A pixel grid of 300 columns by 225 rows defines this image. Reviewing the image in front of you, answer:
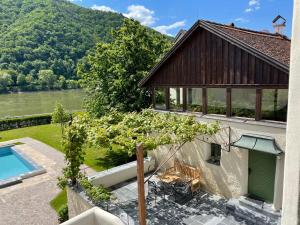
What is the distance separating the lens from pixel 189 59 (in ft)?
41.5

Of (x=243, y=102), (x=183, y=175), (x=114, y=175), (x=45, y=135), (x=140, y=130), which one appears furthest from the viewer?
(x=45, y=135)

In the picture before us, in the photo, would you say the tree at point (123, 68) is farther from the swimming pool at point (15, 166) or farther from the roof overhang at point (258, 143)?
the roof overhang at point (258, 143)

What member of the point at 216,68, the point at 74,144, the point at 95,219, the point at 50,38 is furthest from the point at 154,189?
the point at 50,38

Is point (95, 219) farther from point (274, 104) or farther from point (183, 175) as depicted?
point (274, 104)

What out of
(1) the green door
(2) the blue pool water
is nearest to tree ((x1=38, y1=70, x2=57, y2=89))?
(2) the blue pool water

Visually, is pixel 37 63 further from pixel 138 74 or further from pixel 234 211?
pixel 234 211

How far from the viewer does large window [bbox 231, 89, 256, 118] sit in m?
10.7

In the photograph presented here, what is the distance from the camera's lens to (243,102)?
11031mm

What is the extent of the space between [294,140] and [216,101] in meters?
9.36

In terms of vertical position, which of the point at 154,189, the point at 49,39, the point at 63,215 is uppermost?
the point at 49,39

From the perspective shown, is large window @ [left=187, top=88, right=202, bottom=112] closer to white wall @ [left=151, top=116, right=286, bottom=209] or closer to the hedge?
white wall @ [left=151, top=116, right=286, bottom=209]

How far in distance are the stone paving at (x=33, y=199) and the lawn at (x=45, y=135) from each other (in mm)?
2861

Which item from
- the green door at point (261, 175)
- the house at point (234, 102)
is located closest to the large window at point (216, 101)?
the house at point (234, 102)

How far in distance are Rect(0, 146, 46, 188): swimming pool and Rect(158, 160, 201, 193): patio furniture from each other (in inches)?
381
